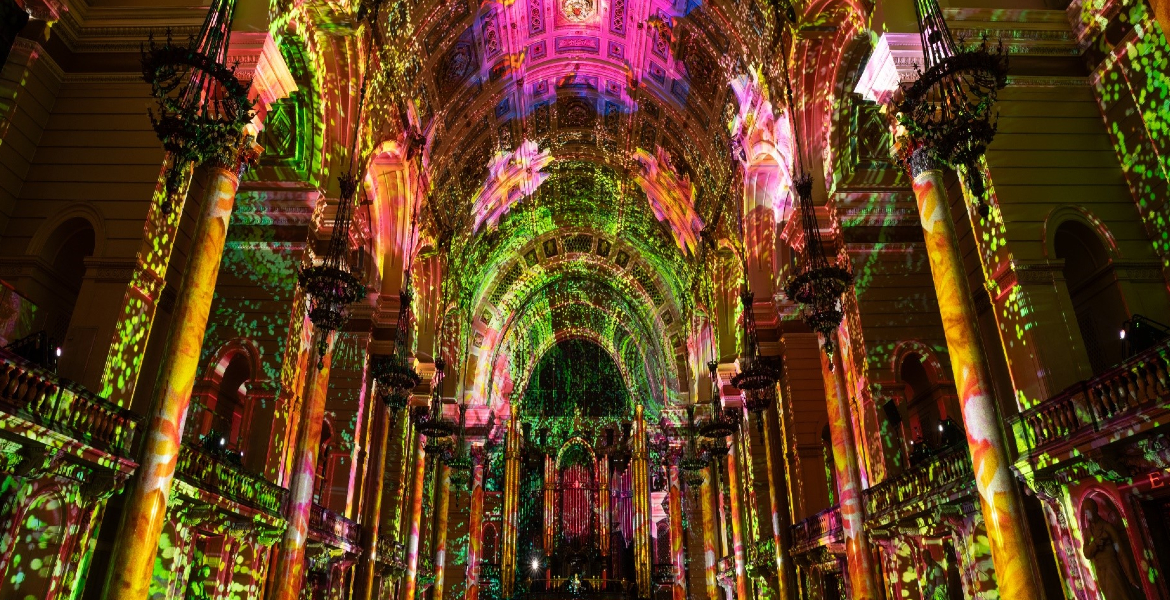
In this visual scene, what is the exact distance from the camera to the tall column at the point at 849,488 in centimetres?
1021

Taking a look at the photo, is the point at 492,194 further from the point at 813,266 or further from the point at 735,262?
the point at 813,266

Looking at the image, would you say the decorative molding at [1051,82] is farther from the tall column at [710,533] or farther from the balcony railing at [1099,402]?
the tall column at [710,533]

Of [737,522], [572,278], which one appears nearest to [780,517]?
[737,522]

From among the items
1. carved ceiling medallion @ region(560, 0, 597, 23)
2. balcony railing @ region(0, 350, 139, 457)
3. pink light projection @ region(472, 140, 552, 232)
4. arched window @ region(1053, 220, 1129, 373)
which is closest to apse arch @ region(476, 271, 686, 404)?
pink light projection @ region(472, 140, 552, 232)

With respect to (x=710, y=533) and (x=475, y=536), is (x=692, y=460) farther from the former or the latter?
(x=475, y=536)

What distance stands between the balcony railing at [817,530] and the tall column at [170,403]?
9547mm

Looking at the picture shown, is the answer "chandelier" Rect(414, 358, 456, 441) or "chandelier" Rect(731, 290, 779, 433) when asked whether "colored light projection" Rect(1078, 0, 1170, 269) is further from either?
"chandelier" Rect(414, 358, 456, 441)

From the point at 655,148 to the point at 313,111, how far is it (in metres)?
10.4

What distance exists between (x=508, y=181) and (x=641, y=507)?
12501 millimetres

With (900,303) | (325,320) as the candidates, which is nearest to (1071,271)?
(900,303)

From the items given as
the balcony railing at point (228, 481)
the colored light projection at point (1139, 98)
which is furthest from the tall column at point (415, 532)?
the colored light projection at point (1139, 98)

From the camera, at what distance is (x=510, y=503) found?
82.5 ft

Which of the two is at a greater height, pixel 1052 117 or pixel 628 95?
pixel 628 95

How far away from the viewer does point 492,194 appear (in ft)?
71.2
